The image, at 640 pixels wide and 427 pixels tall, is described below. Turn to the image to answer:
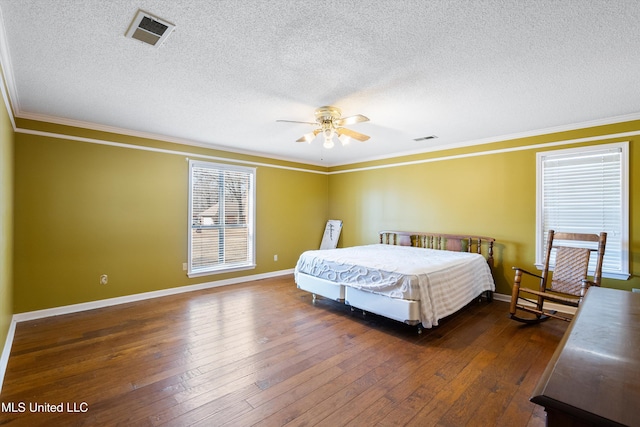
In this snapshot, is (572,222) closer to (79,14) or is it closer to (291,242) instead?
(291,242)

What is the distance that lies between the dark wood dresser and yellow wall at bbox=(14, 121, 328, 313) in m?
4.72

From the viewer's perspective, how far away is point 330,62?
2.20m

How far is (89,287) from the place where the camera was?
3775 millimetres

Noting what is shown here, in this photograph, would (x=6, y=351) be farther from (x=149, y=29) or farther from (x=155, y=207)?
(x=149, y=29)

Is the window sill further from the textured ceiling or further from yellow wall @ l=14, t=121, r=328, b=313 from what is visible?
the textured ceiling

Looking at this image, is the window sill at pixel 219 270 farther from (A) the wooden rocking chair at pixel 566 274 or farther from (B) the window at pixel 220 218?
(A) the wooden rocking chair at pixel 566 274

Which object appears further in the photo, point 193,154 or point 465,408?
point 193,154

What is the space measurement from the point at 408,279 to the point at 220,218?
350 cm

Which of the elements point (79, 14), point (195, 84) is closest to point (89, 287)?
point (195, 84)

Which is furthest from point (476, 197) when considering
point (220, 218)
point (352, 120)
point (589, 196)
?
point (220, 218)

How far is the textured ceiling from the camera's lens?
1668 mm

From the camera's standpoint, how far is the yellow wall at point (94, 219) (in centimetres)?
339

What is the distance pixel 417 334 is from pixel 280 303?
1892mm

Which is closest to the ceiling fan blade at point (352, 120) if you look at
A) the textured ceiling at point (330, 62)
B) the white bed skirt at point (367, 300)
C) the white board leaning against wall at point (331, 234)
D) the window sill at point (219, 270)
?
the textured ceiling at point (330, 62)
